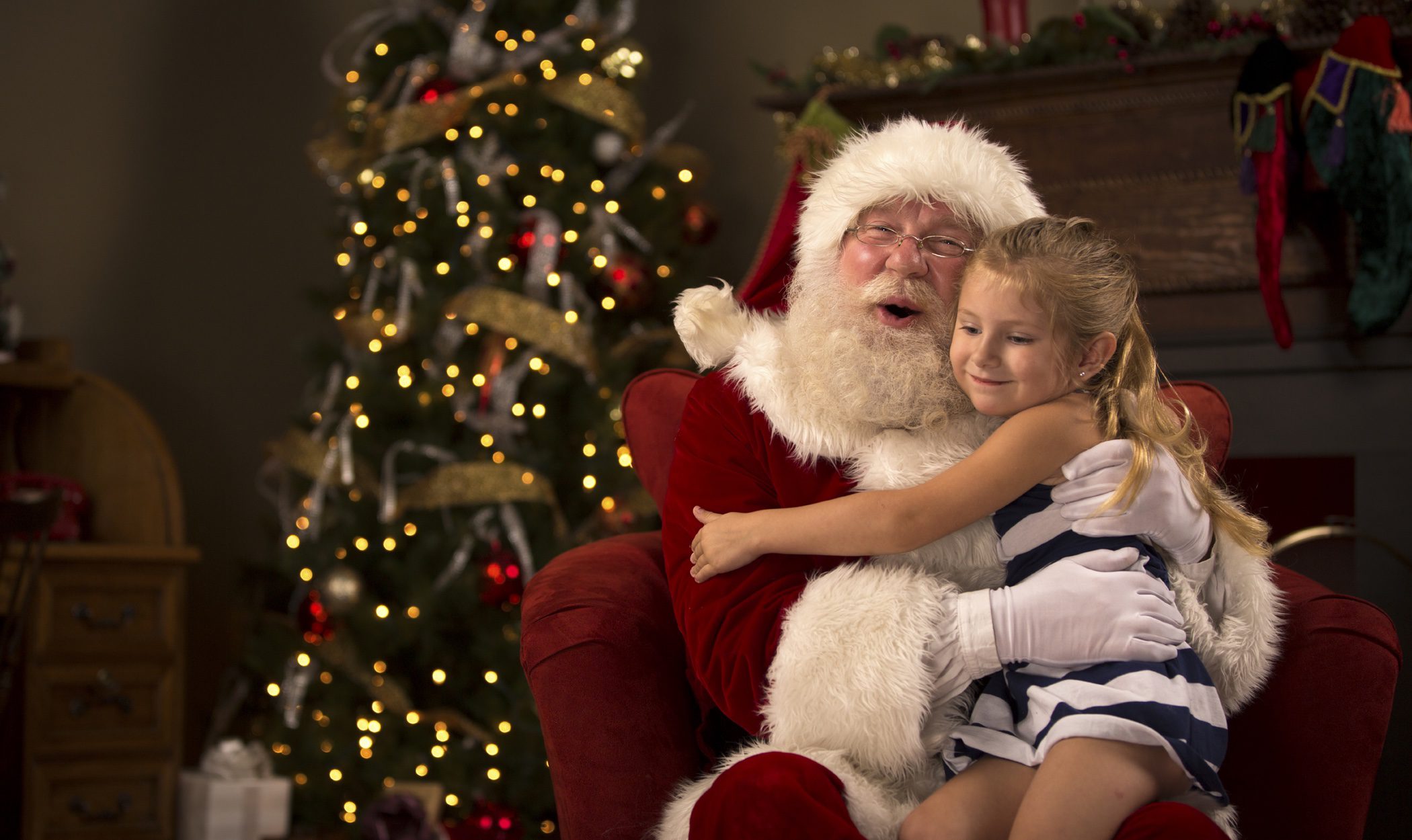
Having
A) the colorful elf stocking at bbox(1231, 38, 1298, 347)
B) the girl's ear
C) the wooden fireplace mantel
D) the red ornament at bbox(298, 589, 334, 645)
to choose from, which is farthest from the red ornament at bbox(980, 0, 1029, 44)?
the red ornament at bbox(298, 589, 334, 645)

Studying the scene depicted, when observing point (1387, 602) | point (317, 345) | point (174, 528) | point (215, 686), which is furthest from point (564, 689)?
point (215, 686)

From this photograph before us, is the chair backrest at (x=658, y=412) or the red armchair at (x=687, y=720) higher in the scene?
the chair backrest at (x=658, y=412)

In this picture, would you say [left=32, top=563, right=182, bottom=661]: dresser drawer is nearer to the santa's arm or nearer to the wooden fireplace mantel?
the santa's arm

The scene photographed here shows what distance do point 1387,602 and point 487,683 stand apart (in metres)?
2.51

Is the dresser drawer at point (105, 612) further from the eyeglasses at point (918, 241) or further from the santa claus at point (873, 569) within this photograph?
the eyeglasses at point (918, 241)

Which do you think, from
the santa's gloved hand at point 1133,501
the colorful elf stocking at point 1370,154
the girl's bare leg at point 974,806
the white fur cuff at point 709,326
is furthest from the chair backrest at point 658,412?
the colorful elf stocking at point 1370,154

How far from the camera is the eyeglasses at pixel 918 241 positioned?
189 centimetres

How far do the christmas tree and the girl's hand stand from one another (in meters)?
1.61

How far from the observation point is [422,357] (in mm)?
3512

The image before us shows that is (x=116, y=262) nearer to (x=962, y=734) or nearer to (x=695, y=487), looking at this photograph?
(x=695, y=487)

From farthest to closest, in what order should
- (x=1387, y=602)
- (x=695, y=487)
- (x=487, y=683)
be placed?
(x=487, y=683)
(x=1387, y=602)
(x=695, y=487)

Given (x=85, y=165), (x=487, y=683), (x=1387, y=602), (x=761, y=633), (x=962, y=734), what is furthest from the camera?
(x=85, y=165)

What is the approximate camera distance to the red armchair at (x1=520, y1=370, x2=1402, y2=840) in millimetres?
1681

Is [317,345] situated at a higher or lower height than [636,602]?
higher
